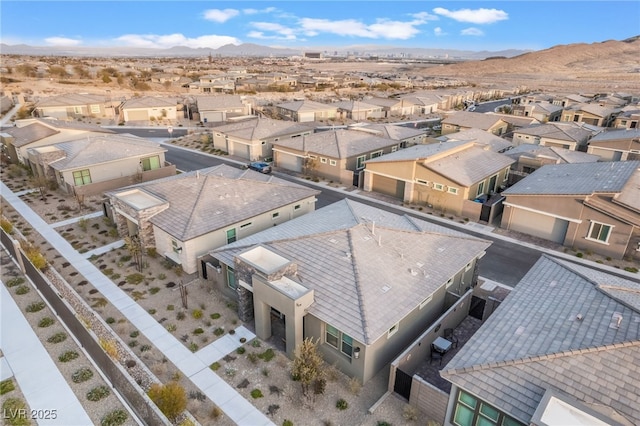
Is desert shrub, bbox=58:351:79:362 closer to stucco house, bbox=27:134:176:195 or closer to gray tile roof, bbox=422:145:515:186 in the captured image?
stucco house, bbox=27:134:176:195

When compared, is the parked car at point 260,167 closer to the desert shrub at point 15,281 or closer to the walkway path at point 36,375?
the desert shrub at point 15,281

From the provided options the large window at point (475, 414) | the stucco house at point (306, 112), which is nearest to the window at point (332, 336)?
the large window at point (475, 414)

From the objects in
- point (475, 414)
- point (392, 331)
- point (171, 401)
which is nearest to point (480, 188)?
point (392, 331)

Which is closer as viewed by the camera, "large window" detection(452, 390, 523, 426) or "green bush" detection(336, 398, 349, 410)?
"large window" detection(452, 390, 523, 426)

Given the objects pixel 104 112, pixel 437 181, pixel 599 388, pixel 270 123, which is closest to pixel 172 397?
pixel 599 388

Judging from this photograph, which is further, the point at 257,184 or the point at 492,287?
the point at 257,184

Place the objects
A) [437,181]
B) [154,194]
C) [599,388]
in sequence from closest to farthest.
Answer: [599,388]
[154,194]
[437,181]

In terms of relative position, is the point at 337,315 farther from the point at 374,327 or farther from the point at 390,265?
the point at 390,265

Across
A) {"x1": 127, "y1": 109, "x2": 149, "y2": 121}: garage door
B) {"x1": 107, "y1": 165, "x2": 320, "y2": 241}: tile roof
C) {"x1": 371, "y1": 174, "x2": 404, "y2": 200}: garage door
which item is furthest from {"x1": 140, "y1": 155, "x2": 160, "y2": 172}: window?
{"x1": 127, "y1": 109, "x2": 149, "y2": 121}: garage door
